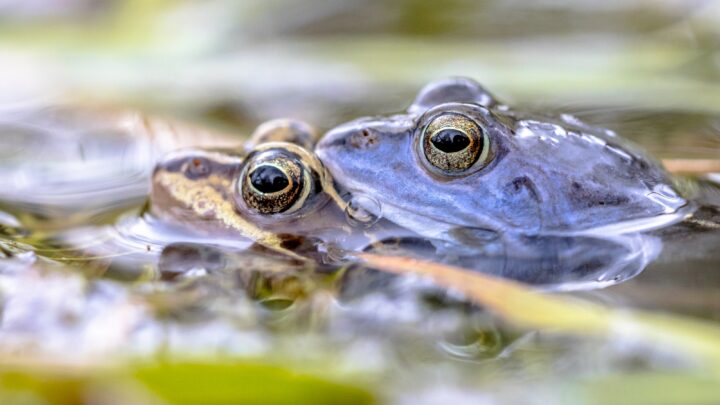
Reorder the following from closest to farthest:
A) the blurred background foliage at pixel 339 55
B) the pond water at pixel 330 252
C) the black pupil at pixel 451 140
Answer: the pond water at pixel 330 252, the black pupil at pixel 451 140, the blurred background foliage at pixel 339 55

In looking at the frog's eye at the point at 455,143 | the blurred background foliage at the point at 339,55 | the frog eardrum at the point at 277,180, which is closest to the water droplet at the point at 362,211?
the frog eardrum at the point at 277,180

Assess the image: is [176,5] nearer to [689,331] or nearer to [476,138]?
[476,138]

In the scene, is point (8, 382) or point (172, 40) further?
point (172, 40)

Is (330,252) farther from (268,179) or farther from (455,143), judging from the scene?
(455,143)

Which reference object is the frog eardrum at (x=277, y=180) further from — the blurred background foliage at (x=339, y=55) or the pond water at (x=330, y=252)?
the blurred background foliage at (x=339, y=55)


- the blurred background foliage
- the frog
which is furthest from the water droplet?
the blurred background foliage

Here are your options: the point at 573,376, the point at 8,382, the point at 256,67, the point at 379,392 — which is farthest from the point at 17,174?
the point at 573,376

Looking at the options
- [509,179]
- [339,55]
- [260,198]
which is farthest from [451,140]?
[339,55]
